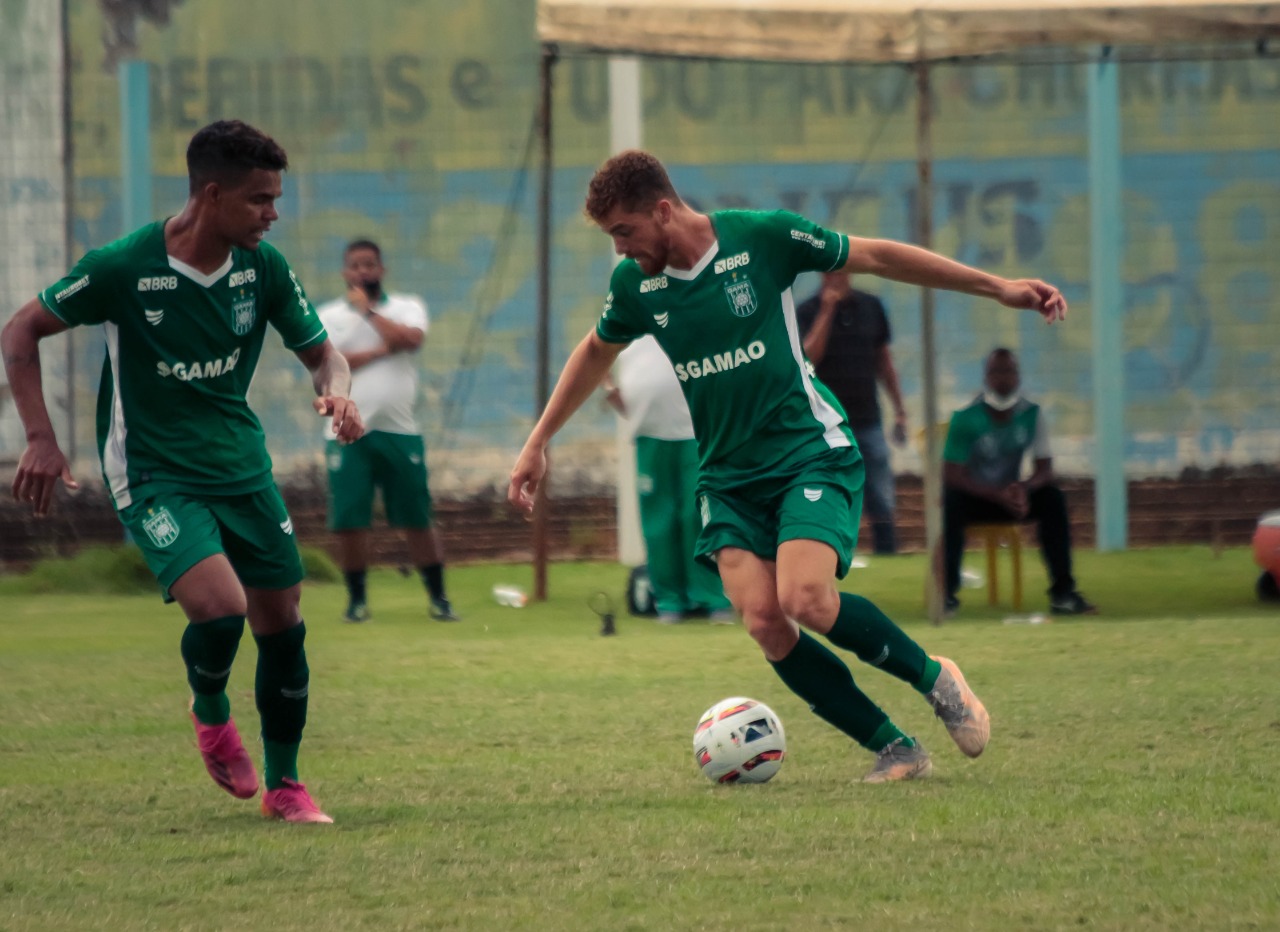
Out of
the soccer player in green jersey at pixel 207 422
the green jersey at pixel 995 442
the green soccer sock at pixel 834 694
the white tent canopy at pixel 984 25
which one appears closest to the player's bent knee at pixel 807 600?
the green soccer sock at pixel 834 694

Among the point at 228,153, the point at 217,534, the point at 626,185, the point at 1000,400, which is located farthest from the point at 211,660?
the point at 1000,400

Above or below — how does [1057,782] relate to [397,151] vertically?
below

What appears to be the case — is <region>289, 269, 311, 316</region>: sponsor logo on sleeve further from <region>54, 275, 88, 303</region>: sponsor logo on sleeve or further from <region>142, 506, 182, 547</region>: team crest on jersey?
<region>142, 506, 182, 547</region>: team crest on jersey

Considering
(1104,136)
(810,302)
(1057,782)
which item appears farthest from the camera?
(1104,136)

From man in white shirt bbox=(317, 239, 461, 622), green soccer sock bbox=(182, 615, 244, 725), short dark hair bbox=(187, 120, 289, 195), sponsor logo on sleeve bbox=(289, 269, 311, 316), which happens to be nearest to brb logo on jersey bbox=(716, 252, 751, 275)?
sponsor logo on sleeve bbox=(289, 269, 311, 316)

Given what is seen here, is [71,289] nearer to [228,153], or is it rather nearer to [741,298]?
[228,153]

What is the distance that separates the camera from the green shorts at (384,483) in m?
11.3

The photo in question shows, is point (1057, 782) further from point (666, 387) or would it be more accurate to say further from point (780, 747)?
point (666, 387)

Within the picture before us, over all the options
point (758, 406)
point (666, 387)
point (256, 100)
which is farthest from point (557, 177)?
point (758, 406)

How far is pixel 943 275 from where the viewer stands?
580 cm

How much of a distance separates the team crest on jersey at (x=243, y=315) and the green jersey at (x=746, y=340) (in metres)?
1.14

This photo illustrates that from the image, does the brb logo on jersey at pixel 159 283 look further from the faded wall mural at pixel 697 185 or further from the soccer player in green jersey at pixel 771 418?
the faded wall mural at pixel 697 185

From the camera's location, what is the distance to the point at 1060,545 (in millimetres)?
11188

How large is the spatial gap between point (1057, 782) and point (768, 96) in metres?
11.0
